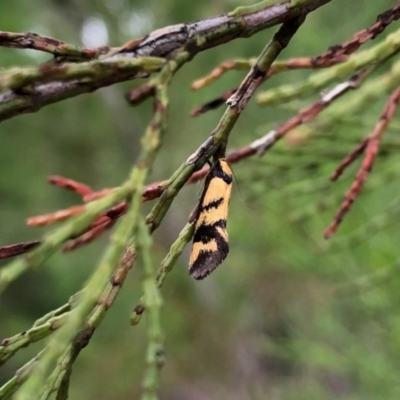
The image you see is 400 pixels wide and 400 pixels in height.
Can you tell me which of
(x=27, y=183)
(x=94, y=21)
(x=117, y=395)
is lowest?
(x=117, y=395)

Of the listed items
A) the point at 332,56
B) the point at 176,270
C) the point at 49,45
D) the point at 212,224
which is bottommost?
the point at 212,224

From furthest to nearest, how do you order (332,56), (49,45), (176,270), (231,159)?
(176,270) < (231,159) < (332,56) < (49,45)

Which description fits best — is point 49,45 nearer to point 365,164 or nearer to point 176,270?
point 365,164

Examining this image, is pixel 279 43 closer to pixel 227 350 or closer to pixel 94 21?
pixel 94 21

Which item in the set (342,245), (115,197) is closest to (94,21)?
(342,245)

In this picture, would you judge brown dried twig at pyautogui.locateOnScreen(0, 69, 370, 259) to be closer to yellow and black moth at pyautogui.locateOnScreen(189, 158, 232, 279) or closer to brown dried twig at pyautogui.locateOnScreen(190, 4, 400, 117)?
brown dried twig at pyautogui.locateOnScreen(190, 4, 400, 117)

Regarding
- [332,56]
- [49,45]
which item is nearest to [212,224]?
[49,45]

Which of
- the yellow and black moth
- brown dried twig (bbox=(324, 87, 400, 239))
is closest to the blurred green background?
brown dried twig (bbox=(324, 87, 400, 239))

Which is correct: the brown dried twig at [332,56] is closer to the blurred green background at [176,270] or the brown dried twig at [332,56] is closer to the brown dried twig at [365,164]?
the brown dried twig at [365,164]
